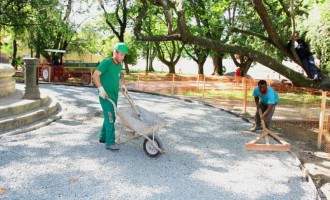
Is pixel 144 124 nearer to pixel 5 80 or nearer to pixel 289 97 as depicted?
pixel 5 80

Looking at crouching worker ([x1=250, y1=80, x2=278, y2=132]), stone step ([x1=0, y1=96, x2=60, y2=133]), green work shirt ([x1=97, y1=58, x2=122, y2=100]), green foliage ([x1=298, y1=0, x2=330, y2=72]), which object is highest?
green foliage ([x1=298, y1=0, x2=330, y2=72])

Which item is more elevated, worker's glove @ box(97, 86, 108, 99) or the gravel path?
worker's glove @ box(97, 86, 108, 99)

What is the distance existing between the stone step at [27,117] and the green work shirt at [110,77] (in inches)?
96.3

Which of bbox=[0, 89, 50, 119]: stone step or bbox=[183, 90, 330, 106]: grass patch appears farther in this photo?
bbox=[183, 90, 330, 106]: grass patch

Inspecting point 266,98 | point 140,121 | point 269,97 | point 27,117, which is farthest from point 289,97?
point 27,117

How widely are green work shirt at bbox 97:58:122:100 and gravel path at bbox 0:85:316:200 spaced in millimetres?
1019

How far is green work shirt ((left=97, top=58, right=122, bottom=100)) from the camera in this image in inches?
214

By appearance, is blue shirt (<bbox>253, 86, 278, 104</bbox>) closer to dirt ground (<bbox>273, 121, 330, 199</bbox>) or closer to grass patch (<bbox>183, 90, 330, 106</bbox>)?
dirt ground (<bbox>273, 121, 330, 199</bbox>)

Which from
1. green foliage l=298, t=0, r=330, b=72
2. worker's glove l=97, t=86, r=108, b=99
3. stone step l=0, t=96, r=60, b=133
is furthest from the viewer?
green foliage l=298, t=0, r=330, b=72

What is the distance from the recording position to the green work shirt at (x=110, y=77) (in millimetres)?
5438

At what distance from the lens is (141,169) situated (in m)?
4.95

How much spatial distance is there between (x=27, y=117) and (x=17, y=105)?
37 centimetres

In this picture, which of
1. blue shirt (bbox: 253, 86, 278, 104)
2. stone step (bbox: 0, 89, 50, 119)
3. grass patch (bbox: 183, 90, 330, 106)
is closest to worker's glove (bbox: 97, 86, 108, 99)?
stone step (bbox: 0, 89, 50, 119)

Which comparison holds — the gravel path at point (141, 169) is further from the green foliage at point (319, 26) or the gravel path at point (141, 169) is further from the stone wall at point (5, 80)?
the green foliage at point (319, 26)
